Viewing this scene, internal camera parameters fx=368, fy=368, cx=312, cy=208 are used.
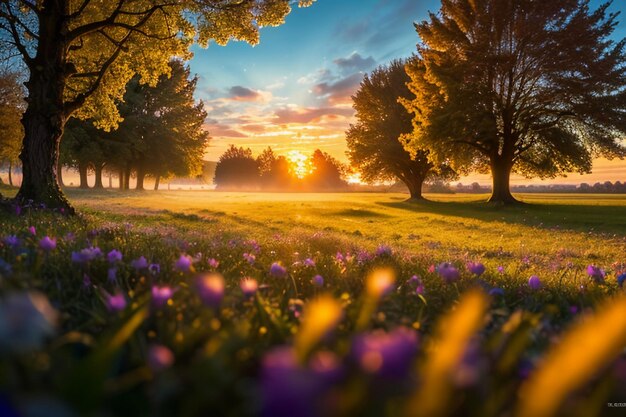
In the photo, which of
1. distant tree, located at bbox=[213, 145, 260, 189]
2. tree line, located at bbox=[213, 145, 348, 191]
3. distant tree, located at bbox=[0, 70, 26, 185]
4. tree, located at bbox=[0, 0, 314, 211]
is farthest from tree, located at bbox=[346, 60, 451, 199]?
distant tree, located at bbox=[213, 145, 260, 189]

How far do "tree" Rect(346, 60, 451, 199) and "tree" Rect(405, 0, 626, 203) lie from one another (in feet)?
Answer: 36.2

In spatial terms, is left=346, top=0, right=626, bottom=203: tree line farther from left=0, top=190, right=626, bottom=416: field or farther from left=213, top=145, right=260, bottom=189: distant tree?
left=213, top=145, right=260, bottom=189: distant tree

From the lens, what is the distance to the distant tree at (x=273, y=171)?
127062 mm

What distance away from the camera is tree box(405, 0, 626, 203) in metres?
27.3

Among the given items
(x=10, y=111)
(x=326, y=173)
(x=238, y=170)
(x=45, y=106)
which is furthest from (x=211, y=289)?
(x=238, y=170)

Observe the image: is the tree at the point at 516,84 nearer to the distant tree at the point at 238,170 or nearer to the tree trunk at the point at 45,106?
the tree trunk at the point at 45,106

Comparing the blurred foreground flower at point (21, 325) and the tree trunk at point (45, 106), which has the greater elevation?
the tree trunk at point (45, 106)

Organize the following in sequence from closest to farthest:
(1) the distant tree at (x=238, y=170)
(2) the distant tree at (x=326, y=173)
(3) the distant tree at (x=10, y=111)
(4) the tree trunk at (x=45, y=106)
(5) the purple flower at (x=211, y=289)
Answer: (5) the purple flower at (x=211, y=289) → (4) the tree trunk at (x=45, y=106) → (3) the distant tree at (x=10, y=111) → (2) the distant tree at (x=326, y=173) → (1) the distant tree at (x=238, y=170)

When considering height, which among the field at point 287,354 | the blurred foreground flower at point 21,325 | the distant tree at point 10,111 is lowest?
the field at point 287,354

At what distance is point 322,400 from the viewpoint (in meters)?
0.78

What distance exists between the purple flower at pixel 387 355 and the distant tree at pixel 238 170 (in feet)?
438

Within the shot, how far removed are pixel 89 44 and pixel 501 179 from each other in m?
30.6

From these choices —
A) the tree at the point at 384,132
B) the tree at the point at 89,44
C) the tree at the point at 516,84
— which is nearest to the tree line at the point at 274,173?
the tree at the point at 384,132

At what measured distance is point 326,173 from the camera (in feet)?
412
